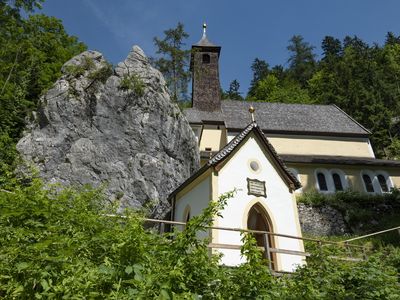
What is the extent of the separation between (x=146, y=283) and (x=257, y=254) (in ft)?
6.10

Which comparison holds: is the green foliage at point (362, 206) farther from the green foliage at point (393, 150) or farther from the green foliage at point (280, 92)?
the green foliage at point (280, 92)

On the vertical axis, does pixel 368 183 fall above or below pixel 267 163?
above

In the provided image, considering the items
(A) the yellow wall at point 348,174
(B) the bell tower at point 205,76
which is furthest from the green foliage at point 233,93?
(A) the yellow wall at point 348,174

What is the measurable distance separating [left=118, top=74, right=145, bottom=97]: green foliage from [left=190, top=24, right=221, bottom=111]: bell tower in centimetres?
1461

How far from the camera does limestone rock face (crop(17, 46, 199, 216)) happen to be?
16.5 meters

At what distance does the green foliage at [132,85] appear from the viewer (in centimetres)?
1995

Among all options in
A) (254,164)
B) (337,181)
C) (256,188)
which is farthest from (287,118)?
(256,188)

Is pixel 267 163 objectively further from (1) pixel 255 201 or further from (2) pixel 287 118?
(2) pixel 287 118

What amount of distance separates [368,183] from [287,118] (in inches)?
428

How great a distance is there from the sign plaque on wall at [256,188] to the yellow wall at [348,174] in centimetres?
1481

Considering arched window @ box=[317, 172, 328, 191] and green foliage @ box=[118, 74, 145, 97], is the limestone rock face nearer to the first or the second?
green foliage @ box=[118, 74, 145, 97]

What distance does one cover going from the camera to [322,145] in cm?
3256

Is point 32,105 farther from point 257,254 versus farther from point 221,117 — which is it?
point 257,254

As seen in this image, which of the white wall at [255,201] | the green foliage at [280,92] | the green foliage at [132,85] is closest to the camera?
the white wall at [255,201]
